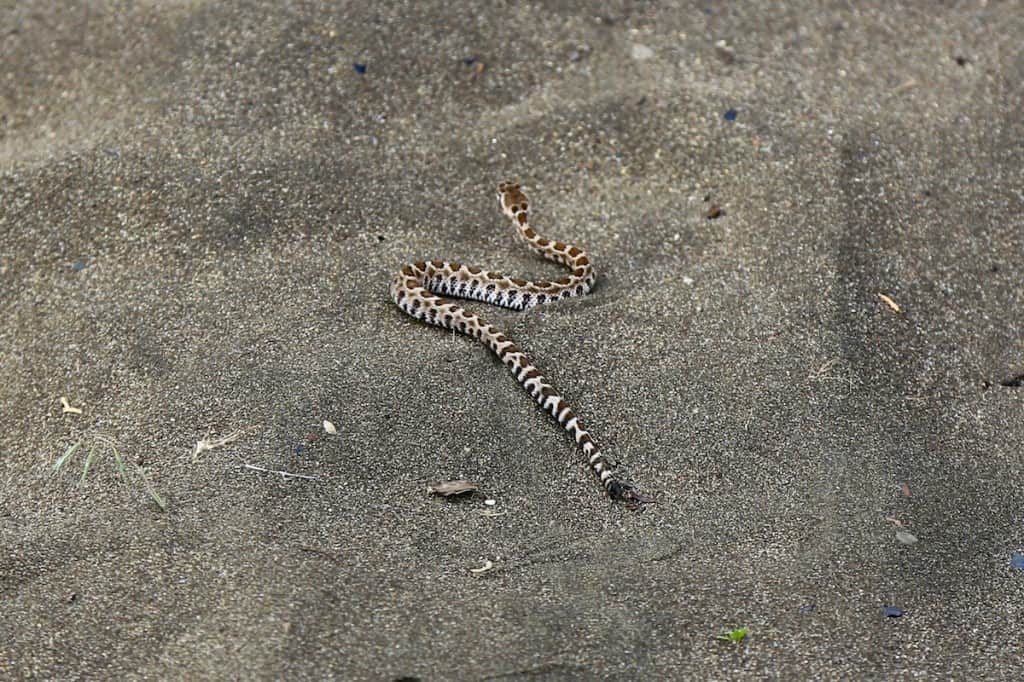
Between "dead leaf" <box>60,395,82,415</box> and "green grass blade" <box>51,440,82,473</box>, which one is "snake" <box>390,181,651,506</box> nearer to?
"dead leaf" <box>60,395,82,415</box>

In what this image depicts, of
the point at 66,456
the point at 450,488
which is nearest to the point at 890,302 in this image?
the point at 450,488

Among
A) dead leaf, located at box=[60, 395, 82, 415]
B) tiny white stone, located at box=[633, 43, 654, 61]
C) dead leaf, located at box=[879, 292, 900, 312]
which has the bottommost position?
dead leaf, located at box=[60, 395, 82, 415]

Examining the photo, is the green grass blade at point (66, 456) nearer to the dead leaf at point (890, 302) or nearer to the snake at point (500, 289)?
the snake at point (500, 289)

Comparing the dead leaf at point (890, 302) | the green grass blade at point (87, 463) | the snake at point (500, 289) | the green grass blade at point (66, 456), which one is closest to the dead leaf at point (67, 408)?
the green grass blade at point (66, 456)

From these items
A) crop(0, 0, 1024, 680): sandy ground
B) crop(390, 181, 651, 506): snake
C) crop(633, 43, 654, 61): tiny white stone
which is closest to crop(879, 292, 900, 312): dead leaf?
crop(0, 0, 1024, 680): sandy ground

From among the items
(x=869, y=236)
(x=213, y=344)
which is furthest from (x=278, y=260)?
(x=869, y=236)
